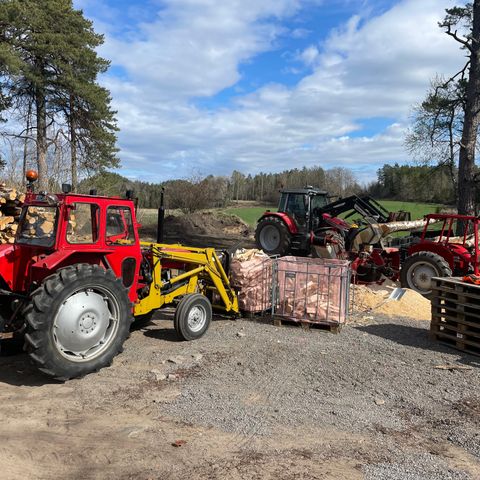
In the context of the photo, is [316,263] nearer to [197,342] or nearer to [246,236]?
[197,342]

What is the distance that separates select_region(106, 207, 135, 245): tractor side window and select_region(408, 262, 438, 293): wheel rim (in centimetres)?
719

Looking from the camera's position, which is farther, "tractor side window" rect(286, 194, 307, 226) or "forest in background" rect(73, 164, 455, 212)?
"forest in background" rect(73, 164, 455, 212)

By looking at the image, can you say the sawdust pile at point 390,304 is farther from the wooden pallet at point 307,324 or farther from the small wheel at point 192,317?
the small wheel at point 192,317

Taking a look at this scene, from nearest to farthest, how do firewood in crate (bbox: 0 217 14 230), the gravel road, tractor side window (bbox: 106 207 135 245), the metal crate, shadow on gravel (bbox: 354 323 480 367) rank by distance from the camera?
the gravel road, tractor side window (bbox: 106 207 135 245), shadow on gravel (bbox: 354 323 480 367), the metal crate, firewood in crate (bbox: 0 217 14 230)

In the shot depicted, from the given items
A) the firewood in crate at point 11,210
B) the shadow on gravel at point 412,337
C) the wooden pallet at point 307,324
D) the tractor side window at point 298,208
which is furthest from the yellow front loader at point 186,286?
the tractor side window at point 298,208

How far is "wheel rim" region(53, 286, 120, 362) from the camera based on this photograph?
528 cm

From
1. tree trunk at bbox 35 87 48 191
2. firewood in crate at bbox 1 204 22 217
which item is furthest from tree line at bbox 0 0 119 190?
firewood in crate at bbox 1 204 22 217

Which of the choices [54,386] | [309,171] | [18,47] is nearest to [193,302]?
[54,386]

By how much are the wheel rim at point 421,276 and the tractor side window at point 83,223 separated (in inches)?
304

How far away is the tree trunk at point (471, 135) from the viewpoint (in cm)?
1507

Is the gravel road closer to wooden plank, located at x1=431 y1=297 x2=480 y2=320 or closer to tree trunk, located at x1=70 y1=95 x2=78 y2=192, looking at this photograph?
wooden plank, located at x1=431 y1=297 x2=480 y2=320

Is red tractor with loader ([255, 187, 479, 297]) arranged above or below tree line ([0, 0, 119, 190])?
below

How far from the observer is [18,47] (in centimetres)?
1991

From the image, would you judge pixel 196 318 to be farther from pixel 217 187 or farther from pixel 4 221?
pixel 217 187
